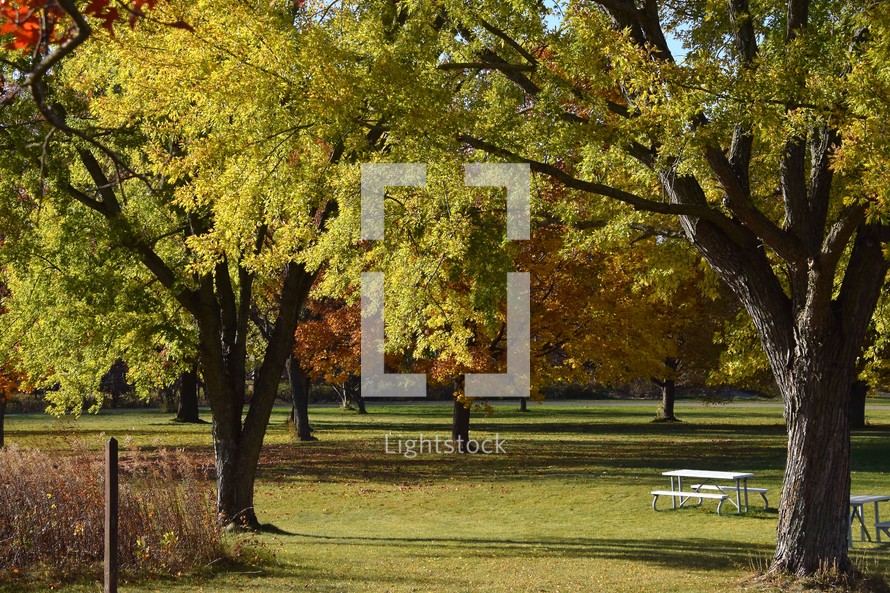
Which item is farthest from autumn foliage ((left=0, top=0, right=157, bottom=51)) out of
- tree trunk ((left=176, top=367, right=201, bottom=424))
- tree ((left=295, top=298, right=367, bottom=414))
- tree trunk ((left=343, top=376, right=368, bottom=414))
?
tree trunk ((left=343, top=376, right=368, bottom=414))

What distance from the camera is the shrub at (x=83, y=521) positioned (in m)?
9.34

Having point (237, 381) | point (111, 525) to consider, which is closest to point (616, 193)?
point (111, 525)

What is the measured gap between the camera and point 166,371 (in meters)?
15.2

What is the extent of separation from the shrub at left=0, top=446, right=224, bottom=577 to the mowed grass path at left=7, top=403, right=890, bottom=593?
56cm

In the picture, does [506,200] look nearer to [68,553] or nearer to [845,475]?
[845,475]

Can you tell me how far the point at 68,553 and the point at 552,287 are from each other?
1761 cm

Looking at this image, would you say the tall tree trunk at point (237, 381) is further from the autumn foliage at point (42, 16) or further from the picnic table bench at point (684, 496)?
the autumn foliage at point (42, 16)

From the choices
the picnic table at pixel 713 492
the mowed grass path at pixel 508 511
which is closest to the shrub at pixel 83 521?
the mowed grass path at pixel 508 511

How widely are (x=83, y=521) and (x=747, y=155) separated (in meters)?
7.90

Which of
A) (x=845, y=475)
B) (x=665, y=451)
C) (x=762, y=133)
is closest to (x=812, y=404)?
(x=845, y=475)

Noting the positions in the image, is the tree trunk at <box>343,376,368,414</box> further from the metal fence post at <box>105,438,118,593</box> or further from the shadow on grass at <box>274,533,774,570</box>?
the metal fence post at <box>105,438,118,593</box>

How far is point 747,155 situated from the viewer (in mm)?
10477

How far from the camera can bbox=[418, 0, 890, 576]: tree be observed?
8914 millimetres

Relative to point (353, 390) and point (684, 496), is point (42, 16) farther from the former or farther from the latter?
point (353, 390)
